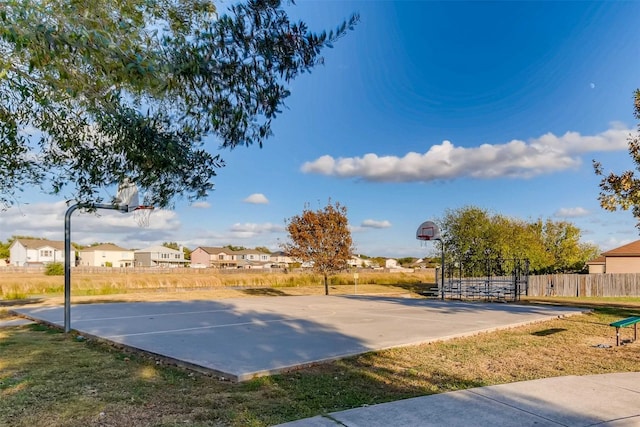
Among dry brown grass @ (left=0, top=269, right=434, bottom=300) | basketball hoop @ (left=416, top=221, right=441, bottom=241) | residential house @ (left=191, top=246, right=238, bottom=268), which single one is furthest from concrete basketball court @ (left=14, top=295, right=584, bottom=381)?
residential house @ (left=191, top=246, right=238, bottom=268)

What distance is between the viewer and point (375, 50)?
1270 centimetres

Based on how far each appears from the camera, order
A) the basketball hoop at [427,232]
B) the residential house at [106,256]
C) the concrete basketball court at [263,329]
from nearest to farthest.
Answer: the concrete basketball court at [263,329], the basketball hoop at [427,232], the residential house at [106,256]

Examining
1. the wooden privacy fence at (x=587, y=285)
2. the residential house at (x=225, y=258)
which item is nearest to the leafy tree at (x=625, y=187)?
the wooden privacy fence at (x=587, y=285)

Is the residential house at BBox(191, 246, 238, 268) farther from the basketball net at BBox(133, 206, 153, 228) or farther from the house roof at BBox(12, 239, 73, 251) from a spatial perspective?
the basketball net at BBox(133, 206, 153, 228)

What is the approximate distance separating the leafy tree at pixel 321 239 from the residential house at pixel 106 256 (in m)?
69.5

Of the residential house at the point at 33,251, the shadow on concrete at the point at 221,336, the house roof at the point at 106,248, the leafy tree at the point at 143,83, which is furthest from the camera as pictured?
the house roof at the point at 106,248

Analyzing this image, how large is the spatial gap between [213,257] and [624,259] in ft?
245

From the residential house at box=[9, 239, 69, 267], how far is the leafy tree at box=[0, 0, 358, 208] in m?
76.2

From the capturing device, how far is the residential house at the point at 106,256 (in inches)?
3332

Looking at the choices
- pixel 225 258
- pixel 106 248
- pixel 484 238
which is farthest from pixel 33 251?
pixel 484 238

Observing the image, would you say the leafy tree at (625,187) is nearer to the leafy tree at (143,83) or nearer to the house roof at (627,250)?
the leafy tree at (143,83)

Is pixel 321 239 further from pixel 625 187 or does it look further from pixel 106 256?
pixel 106 256

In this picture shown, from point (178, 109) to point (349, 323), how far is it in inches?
287

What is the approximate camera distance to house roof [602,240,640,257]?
35.4 meters
